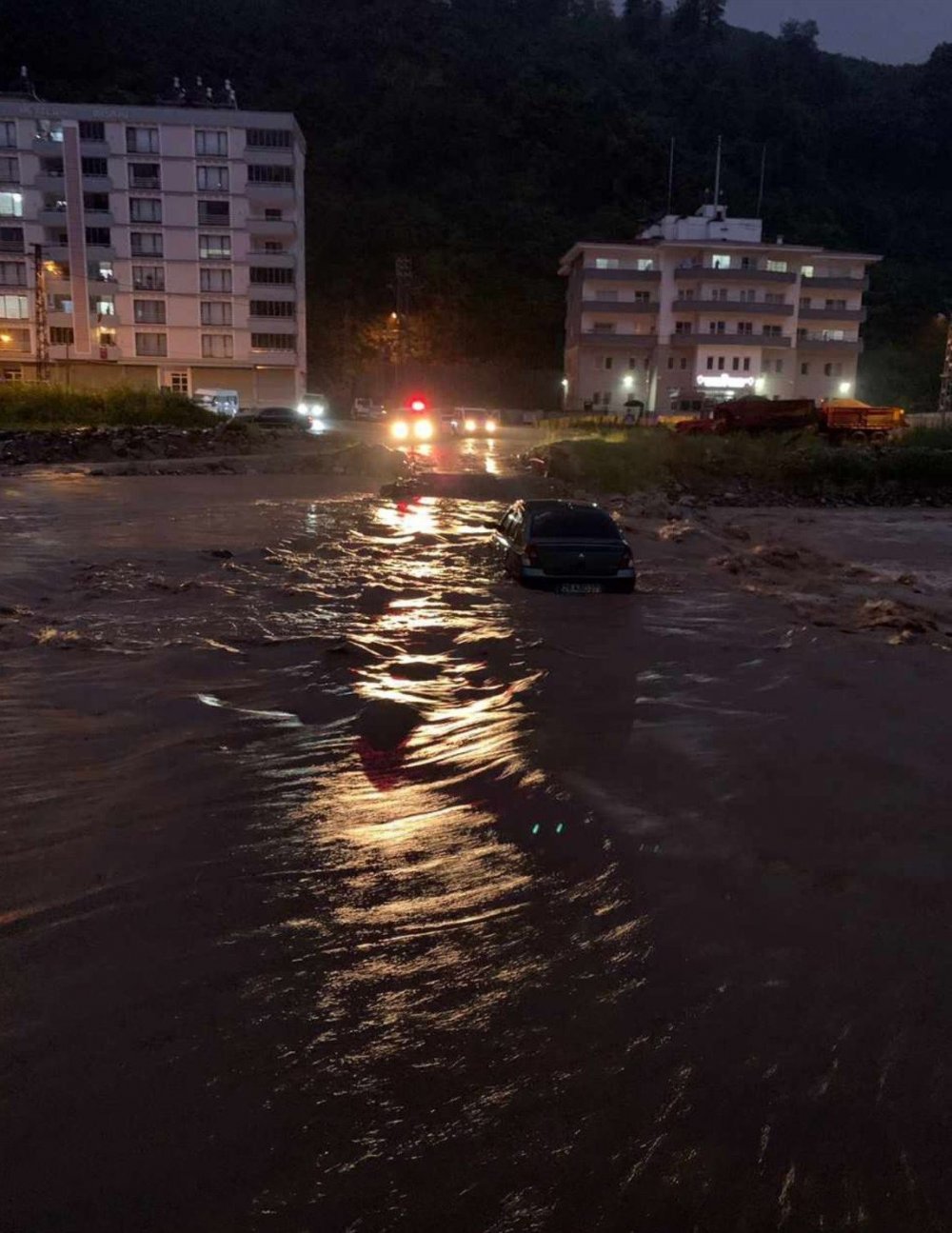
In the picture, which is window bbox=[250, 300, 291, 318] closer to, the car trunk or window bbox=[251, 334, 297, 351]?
window bbox=[251, 334, 297, 351]

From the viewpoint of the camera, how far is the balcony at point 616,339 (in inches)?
2837

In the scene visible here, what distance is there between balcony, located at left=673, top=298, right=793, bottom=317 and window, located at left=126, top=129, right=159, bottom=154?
36179 millimetres

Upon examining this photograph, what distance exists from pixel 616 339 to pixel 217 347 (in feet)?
90.1

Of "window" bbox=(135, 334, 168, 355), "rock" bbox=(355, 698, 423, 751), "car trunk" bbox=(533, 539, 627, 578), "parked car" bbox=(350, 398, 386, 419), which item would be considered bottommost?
"rock" bbox=(355, 698, 423, 751)

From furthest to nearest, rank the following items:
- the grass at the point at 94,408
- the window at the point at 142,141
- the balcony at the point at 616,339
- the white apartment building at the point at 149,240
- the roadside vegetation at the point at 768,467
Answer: the balcony at the point at 616,339, the window at the point at 142,141, the white apartment building at the point at 149,240, the grass at the point at 94,408, the roadside vegetation at the point at 768,467

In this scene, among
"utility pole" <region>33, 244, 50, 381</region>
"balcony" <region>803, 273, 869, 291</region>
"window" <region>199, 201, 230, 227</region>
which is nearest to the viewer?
"utility pole" <region>33, 244, 50, 381</region>

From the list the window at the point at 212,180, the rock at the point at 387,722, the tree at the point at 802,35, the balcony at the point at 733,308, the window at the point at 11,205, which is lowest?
the rock at the point at 387,722

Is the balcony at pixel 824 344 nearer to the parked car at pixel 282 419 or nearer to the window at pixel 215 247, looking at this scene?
the parked car at pixel 282 419

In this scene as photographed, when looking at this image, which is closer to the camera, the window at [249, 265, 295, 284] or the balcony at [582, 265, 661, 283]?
the window at [249, 265, 295, 284]

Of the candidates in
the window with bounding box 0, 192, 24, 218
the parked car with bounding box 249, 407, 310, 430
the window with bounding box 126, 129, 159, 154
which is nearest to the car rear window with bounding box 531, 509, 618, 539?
the parked car with bounding box 249, 407, 310, 430

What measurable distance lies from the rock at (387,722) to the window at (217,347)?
65828mm

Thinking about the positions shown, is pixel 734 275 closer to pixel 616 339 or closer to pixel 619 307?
pixel 619 307

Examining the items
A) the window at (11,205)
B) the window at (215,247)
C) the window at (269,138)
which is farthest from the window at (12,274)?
the window at (269,138)

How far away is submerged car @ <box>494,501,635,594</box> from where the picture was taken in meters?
14.4
